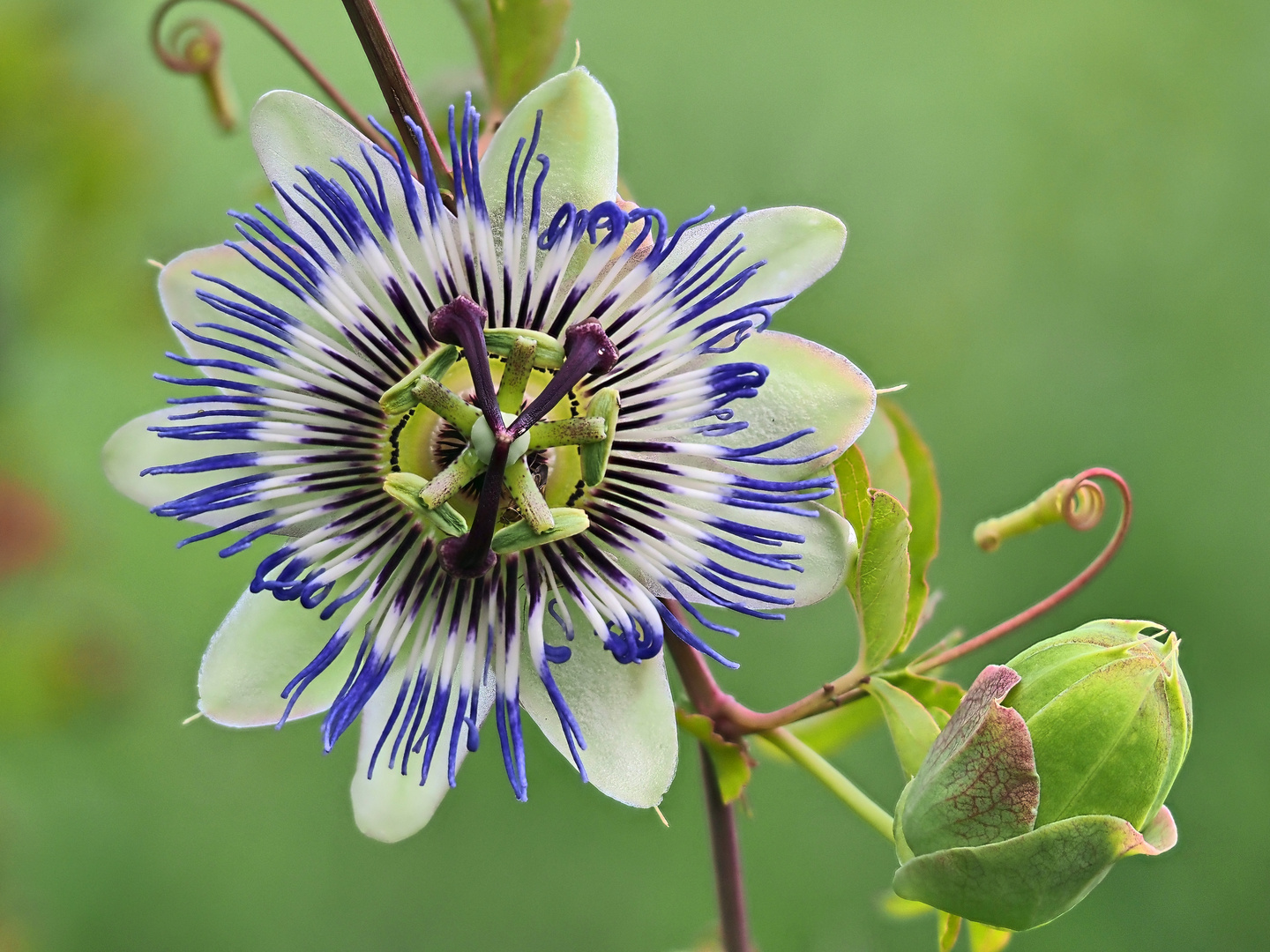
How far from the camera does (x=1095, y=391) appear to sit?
9.57 ft

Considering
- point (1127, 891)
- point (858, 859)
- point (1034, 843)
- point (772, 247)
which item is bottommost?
point (1127, 891)

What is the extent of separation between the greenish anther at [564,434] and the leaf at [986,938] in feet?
1.49

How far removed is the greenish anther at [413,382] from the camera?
2.47ft

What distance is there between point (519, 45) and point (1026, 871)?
2.11 ft

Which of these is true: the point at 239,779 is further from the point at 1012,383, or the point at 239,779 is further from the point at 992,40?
the point at 992,40

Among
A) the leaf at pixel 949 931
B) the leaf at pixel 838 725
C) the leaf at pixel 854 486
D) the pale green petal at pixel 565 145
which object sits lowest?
the leaf at pixel 949 931

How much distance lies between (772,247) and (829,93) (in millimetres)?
2668

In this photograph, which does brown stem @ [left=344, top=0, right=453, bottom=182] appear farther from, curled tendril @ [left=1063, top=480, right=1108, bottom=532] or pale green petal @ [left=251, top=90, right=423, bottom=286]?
curled tendril @ [left=1063, top=480, right=1108, bottom=532]

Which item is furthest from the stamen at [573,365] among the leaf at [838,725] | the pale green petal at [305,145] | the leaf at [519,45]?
the leaf at [838,725]

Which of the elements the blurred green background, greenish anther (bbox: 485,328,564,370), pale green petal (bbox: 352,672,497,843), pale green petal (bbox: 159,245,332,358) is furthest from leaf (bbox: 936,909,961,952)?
the blurred green background

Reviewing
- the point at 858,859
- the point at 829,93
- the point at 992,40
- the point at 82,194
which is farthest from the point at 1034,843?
the point at 992,40

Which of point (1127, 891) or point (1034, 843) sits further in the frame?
point (1127, 891)

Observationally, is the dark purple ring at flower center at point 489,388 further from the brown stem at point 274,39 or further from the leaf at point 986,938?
the leaf at point 986,938

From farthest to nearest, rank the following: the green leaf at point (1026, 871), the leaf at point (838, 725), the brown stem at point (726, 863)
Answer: the leaf at point (838, 725)
the brown stem at point (726, 863)
the green leaf at point (1026, 871)
